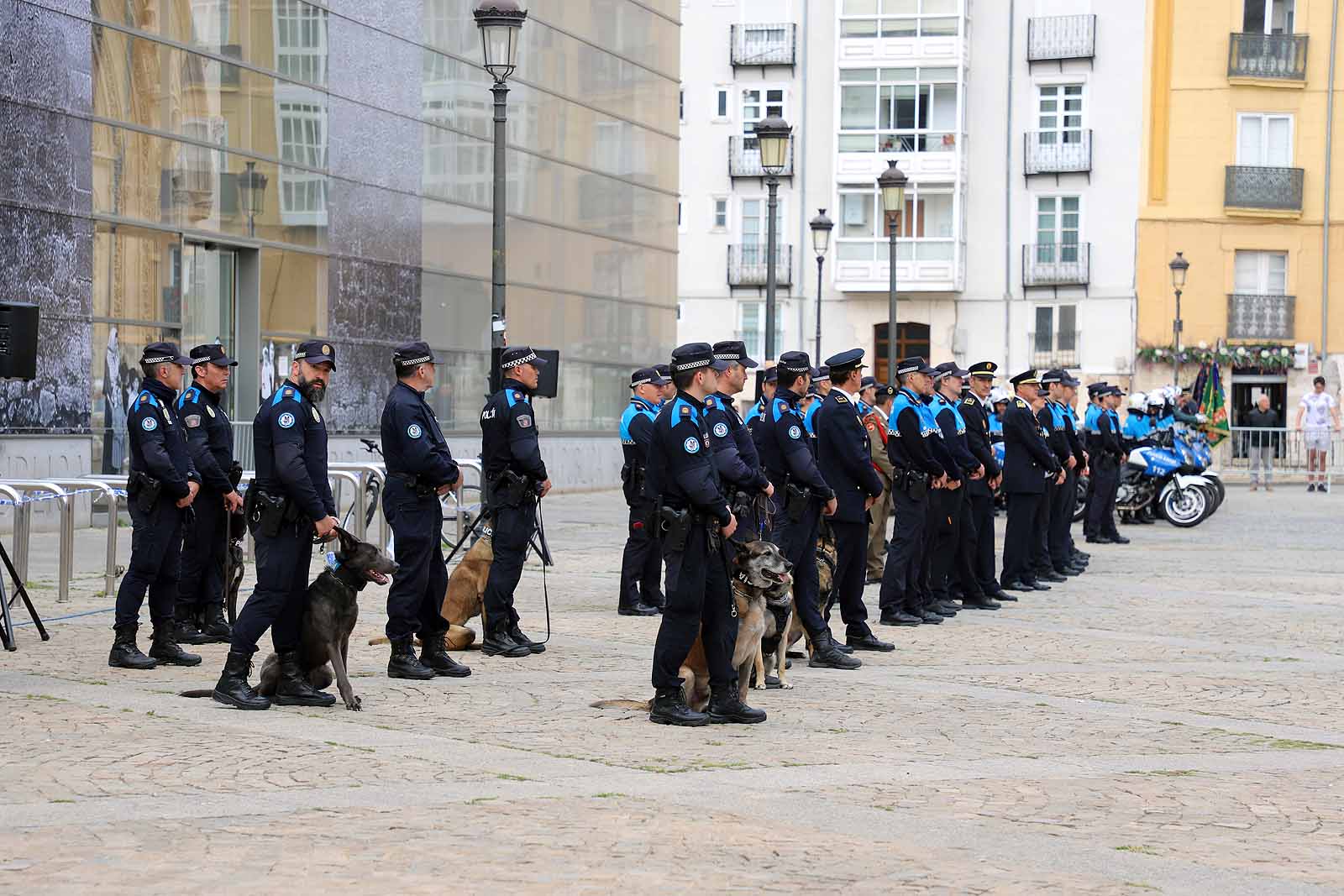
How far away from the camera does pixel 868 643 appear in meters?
12.7

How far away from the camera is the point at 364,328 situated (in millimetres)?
26562

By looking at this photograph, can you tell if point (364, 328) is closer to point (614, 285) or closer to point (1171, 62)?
point (614, 285)

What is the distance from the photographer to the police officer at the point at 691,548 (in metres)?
9.53

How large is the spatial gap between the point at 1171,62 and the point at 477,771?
46.7 metres

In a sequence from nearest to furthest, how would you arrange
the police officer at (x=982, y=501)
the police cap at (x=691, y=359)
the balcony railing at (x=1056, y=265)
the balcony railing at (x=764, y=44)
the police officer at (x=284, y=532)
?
the police cap at (x=691, y=359)
the police officer at (x=284, y=532)
the police officer at (x=982, y=501)
the balcony railing at (x=1056, y=265)
the balcony railing at (x=764, y=44)

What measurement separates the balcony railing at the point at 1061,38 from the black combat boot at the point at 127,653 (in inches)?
1740

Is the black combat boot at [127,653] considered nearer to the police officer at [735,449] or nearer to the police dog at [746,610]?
the police dog at [746,610]

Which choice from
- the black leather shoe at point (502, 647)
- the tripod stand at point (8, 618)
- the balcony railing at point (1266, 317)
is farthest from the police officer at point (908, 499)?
the balcony railing at point (1266, 317)

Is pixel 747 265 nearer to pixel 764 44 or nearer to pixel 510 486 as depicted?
pixel 764 44

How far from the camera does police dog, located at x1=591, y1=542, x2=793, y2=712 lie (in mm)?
9875

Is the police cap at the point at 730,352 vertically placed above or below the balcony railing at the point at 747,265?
below

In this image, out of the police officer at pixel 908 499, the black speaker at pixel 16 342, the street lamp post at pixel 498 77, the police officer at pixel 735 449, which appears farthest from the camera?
the street lamp post at pixel 498 77

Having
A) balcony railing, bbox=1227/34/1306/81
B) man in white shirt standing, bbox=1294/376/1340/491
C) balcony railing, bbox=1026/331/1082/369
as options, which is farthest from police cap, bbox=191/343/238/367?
balcony railing, bbox=1227/34/1306/81

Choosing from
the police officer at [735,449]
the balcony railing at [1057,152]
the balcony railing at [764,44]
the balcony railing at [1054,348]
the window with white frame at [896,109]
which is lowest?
the police officer at [735,449]
